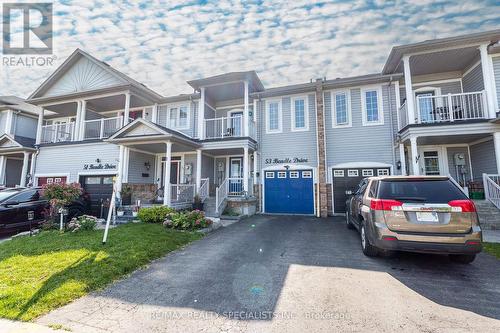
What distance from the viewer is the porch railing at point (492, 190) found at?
28.5ft

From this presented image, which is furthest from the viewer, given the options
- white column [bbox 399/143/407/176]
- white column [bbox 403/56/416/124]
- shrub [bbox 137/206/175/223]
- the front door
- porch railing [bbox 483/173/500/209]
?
the front door

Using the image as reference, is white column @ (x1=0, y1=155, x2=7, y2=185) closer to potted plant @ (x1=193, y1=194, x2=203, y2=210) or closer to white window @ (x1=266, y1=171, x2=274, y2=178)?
potted plant @ (x1=193, y1=194, x2=203, y2=210)

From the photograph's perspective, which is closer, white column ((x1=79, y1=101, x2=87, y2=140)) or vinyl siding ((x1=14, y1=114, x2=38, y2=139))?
white column ((x1=79, y1=101, x2=87, y2=140))

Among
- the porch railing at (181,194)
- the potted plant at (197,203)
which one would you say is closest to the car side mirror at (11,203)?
the porch railing at (181,194)

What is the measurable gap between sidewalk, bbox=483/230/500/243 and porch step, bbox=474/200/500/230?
44 centimetres

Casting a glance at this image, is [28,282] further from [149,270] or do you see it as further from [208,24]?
[208,24]

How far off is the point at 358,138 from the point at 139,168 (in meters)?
12.3

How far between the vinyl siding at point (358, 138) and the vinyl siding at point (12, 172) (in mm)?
21912

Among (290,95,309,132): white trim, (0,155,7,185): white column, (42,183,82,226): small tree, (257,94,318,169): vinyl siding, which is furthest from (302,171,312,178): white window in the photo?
(0,155,7,185): white column

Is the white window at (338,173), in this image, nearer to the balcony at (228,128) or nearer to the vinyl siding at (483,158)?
the balcony at (228,128)

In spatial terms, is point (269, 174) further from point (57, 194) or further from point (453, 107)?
point (57, 194)

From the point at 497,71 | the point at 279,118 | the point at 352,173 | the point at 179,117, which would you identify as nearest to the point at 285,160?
the point at 279,118

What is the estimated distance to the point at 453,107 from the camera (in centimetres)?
1082

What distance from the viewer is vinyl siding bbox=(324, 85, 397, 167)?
38.1ft
